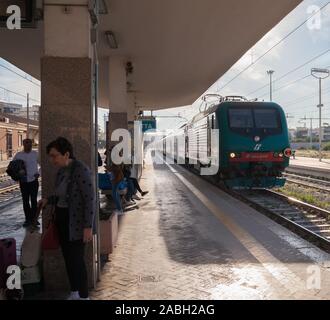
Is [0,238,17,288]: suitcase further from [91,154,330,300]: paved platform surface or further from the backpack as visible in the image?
the backpack

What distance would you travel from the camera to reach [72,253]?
4266mm

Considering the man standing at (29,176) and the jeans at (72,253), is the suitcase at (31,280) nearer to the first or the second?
the jeans at (72,253)

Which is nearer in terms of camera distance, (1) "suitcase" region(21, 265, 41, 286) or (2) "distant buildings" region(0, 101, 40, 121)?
(1) "suitcase" region(21, 265, 41, 286)

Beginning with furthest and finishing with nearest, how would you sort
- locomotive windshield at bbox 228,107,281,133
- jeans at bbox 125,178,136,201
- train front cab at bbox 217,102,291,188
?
locomotive windshield at bbox 228,107,281,133 → train front cab at bbox 217,102,291,188 → jeans at bbox 125,178,136,201

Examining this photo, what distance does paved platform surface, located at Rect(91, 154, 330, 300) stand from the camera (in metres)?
4.77

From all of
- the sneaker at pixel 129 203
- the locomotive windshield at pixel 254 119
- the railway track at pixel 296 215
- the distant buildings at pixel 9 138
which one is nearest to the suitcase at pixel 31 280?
the railway track at pixel 296 215

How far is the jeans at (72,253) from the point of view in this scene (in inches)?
166

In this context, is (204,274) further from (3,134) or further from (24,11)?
(3,134)

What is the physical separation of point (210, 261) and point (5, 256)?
2698mm

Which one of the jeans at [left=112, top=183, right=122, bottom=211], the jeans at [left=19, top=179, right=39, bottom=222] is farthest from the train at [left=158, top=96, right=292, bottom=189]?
the jeans at [left=19, top=179, right=39, bottom=222]

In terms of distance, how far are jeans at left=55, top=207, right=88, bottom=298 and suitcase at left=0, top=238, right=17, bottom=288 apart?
2.46 feet

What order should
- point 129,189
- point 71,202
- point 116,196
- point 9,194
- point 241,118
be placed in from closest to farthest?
point 71,202 → point 116,196 → point 129,189 → point 241,118 → point 9,194

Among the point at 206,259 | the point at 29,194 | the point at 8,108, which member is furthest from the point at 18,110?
the point at 206,259

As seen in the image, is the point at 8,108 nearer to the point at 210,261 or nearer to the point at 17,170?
the point at 17,170
